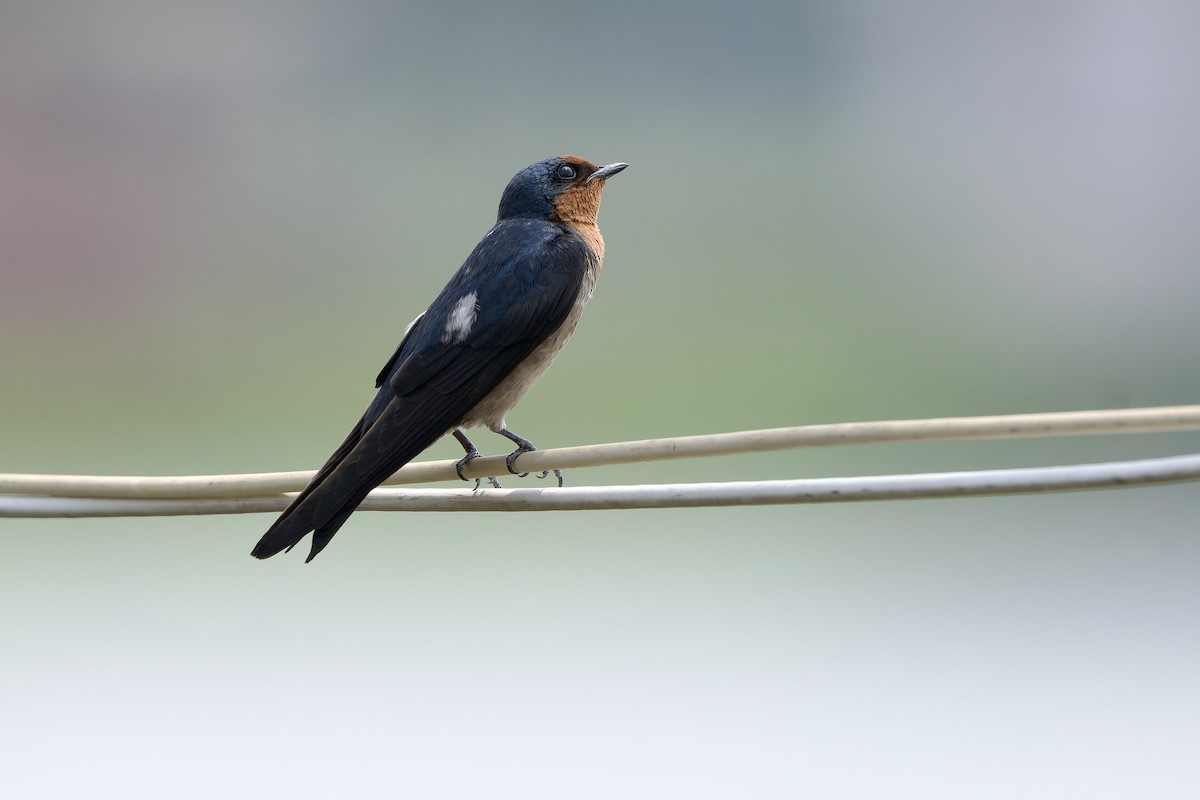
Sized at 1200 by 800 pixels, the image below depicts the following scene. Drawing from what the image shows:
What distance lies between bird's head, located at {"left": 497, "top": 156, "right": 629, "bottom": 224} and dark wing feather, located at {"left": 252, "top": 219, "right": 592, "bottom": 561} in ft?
0.24

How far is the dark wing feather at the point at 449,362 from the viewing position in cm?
154

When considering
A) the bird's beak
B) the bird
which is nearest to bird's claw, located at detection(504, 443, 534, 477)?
the bird

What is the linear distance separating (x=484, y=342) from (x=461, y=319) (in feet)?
0.19

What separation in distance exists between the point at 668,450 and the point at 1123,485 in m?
0.42

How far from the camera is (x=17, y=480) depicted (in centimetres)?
135

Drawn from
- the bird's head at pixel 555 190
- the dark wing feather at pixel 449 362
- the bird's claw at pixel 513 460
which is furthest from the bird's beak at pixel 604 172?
the bird's claw at pixel 513 460

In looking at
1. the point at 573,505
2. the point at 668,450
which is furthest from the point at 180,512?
the point at 668,450

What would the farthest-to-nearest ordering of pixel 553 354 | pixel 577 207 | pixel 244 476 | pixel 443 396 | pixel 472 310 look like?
1. pixel 577 207
2. pixel 553 354
3. pixel 472 310
4. pixel 443 396
5. pixel 244 476

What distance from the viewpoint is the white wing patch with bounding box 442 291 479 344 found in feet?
6.40

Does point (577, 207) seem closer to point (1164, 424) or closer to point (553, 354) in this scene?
point (553, 354)

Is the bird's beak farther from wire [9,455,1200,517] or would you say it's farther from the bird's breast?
wire [9,455,1200,517]

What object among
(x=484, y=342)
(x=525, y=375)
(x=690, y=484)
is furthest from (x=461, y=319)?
(x=690, y=484)

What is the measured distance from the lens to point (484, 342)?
197 centimetres

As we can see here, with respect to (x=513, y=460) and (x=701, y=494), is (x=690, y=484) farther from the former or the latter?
(x=513, y=460)
